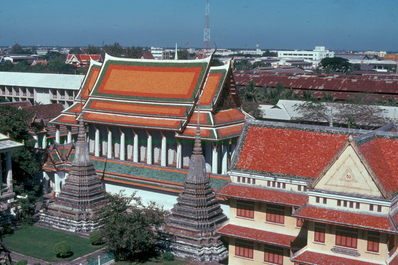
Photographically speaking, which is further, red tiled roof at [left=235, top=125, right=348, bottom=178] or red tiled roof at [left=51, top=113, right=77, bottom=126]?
red tiled roof at [left=51, top=113, right=77, bottom=126]

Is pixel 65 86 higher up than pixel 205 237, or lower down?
higher up

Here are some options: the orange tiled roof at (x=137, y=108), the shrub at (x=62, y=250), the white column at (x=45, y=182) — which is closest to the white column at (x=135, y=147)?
the orange tiled roof at (x=137, y=108)

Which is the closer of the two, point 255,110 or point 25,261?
point 25,261

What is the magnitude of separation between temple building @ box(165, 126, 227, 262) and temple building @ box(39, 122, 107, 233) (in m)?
5.89

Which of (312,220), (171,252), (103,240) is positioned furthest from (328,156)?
(103,240)

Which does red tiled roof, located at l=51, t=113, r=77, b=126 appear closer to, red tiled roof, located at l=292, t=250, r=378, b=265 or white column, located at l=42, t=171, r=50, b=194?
white column, located at l=42, t=171, r=50, b=194

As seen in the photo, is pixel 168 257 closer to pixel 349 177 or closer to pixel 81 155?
pixel 81 155

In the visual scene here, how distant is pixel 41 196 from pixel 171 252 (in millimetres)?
14438

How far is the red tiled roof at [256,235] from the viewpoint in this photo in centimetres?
2383

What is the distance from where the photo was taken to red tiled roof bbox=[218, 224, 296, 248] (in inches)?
938

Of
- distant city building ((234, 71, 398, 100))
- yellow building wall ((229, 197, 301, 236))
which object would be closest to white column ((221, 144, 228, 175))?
yellow building wall ((229, 197, 301, 236))

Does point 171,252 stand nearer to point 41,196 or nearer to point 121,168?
point 121,168

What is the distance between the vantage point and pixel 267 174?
25078 millimetres

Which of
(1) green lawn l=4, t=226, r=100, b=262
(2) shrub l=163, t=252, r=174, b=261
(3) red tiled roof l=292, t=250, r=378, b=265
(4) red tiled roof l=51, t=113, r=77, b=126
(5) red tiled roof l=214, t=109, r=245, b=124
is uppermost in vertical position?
(5) red tiled roof l=214, t=109, r=245, b=124
